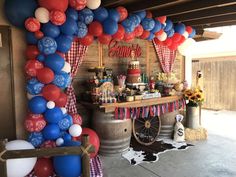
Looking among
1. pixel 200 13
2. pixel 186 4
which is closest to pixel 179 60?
pixel 200 13

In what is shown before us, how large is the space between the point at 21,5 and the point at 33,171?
8.00 ft

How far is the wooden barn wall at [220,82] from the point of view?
8.80m

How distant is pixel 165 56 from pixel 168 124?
176cm

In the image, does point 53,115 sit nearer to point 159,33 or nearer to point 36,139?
point 36,139

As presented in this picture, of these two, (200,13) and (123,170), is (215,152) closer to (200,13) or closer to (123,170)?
(123,170)

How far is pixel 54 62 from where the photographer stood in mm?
3234

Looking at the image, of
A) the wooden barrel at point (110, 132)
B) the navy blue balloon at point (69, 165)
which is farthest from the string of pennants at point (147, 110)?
the navy blue balloon at point (69, 165)

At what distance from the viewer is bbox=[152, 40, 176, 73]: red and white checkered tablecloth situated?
217 inches

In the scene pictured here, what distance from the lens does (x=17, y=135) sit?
367 centimetres

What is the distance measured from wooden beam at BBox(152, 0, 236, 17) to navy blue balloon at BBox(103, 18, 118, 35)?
1.09 meters

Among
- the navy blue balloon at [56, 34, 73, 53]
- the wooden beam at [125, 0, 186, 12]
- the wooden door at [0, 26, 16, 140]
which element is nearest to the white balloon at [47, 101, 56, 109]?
the wooden door at [0, 26, 16, 140]

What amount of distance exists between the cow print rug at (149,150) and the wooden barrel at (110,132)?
9.5 inches

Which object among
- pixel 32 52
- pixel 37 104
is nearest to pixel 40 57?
pixel 32 52

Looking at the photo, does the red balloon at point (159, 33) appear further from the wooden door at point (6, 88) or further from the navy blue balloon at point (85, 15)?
the wooden door at point (6, 88)
